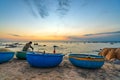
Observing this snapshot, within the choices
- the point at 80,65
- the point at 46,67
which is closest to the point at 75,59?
the point at 80,65

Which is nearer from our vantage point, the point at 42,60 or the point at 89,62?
the point at 42,60

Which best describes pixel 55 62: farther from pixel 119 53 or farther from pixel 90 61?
pixel 119 53

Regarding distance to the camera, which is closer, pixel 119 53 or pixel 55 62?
pixel 55 62

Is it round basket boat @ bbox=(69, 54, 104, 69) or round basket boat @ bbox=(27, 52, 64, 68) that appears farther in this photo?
round basket boat @ bbox=(69, 54, 104, 69)

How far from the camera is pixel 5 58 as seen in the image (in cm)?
828

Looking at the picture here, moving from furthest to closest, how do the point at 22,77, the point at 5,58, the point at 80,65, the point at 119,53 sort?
the point at 119,53, the point at 5,58, the point at 80,65, the point at 22,77

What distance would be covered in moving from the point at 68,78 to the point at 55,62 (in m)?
1.76

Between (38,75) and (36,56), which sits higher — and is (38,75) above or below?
below

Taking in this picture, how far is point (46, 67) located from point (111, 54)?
10.8m

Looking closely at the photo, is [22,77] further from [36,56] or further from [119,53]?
[119,53]

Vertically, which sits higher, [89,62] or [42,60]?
[42,60]

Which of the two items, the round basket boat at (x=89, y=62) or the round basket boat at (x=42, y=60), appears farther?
the round basket boat at (x=89, y=62)

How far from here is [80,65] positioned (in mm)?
7199

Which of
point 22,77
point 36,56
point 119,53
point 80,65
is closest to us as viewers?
point 22,77
